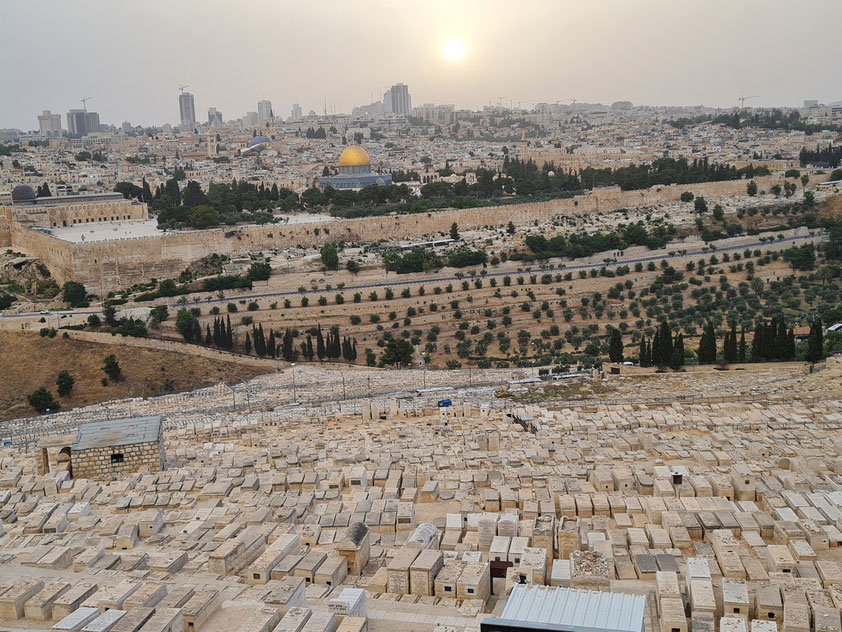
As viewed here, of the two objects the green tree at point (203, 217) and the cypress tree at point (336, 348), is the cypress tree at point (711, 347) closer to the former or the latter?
the cypress tree at point (336, 348)

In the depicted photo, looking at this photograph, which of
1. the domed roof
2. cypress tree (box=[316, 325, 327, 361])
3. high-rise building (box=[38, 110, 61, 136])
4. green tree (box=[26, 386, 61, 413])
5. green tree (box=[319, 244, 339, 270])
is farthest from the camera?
high-rise building (box=[38, 110, 61, 136])

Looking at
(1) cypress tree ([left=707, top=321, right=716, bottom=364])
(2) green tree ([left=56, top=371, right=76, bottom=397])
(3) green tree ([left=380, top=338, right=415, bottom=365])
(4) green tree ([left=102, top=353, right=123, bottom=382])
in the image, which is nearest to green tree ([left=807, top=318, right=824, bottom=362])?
(1) cypress tree ([left=707, top=321, right=716, bottom=364])

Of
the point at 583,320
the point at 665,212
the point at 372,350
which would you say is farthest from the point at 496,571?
the point at 665,212

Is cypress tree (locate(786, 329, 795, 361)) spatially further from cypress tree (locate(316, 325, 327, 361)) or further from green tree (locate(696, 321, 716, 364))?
cypress tree (locate(316, 325, 327, 361))

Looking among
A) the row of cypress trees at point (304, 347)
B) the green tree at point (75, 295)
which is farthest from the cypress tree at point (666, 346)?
the green tree at point (75, 295)

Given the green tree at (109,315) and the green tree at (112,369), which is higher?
the green tree at (109,315)

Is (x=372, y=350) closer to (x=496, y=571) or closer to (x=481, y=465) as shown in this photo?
(x=481, y=465)
